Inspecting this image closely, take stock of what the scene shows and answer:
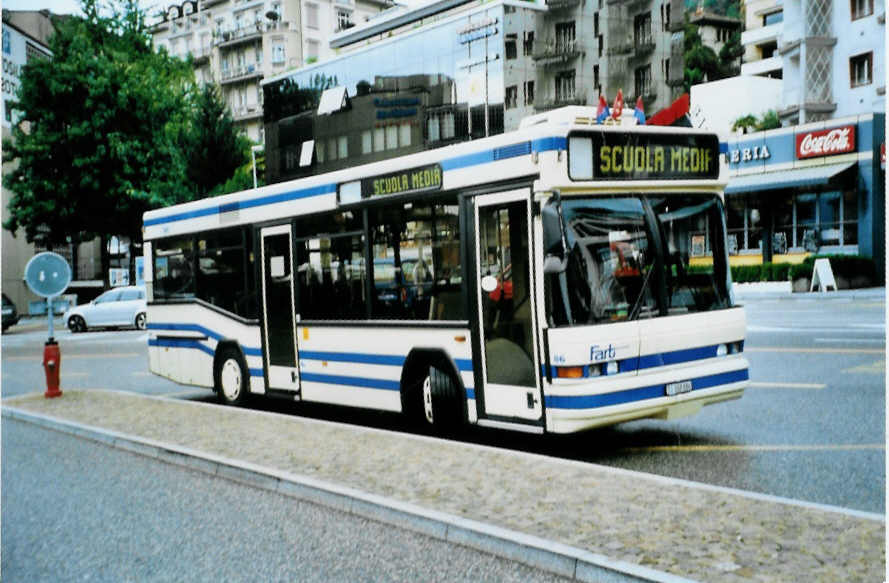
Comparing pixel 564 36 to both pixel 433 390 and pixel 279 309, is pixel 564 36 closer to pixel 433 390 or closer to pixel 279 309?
pixel 279 309

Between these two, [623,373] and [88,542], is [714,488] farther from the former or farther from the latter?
[88,542]

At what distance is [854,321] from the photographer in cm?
2039

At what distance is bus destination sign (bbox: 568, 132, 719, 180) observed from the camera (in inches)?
322

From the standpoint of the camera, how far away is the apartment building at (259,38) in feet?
293

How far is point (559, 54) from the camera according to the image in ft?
179

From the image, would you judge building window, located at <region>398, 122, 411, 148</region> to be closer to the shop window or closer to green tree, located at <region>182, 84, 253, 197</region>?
green tree, located at <region>182, 84, 253, 197</region>

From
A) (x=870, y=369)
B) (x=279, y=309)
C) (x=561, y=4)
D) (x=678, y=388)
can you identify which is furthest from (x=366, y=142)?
Answer: (x=678, y=388)

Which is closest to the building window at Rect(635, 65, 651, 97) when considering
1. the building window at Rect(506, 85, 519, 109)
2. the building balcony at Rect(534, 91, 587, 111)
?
the building balcony at Rect(534, 91, 587, 111)

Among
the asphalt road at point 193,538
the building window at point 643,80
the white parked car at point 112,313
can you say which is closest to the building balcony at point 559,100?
the building window at point 643,80

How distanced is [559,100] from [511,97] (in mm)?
3346

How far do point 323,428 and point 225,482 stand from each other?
2.03m

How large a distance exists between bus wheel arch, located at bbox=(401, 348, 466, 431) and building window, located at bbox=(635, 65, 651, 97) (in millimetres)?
48824

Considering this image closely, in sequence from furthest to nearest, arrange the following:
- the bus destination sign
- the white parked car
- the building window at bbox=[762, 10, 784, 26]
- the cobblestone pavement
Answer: the building window at bbox=[762, 10, 784, 26], the white parked car, the bus destination sign, the cobblestone pavement

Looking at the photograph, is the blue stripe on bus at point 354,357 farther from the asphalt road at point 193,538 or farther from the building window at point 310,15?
the building window at point 310,15
